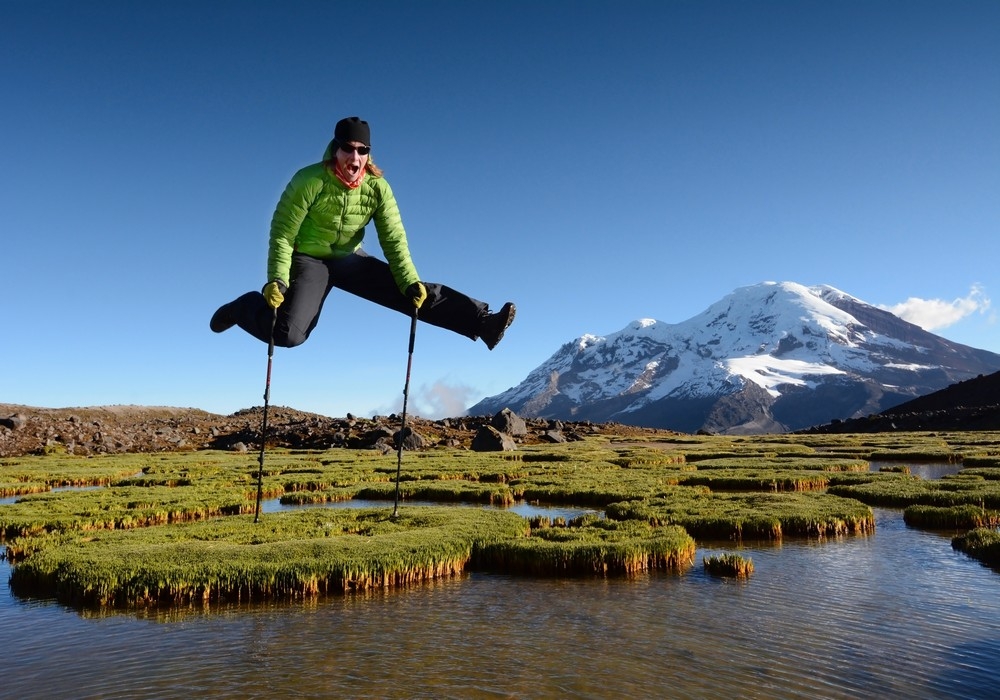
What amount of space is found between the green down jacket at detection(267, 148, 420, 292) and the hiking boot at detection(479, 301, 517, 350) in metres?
1.86

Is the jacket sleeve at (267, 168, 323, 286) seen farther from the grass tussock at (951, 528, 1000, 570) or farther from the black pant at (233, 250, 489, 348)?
the grass tussock at (951, 528, 1000, 570)

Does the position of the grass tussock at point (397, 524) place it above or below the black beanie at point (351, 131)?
below

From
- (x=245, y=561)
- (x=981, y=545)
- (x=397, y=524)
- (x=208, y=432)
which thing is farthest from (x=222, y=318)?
(x=208, y=432)

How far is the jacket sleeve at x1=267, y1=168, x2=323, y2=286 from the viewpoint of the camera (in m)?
13.2

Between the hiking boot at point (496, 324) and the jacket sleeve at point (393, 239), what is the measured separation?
5.99ft

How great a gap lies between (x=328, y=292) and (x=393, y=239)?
2035mm

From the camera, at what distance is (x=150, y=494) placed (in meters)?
34.4

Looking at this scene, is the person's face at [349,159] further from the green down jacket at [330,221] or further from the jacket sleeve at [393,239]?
the jacket sleeve at [393,239]

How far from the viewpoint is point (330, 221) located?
13.7 meters

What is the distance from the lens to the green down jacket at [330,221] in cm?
1328

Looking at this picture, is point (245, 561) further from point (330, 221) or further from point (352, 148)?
point (352, 148)

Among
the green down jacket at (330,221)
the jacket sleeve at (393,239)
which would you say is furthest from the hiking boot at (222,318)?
the jacket sleeve at (393,239)

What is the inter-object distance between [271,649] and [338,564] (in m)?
4.76

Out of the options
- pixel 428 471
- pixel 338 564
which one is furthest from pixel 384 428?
pixel 338 564
